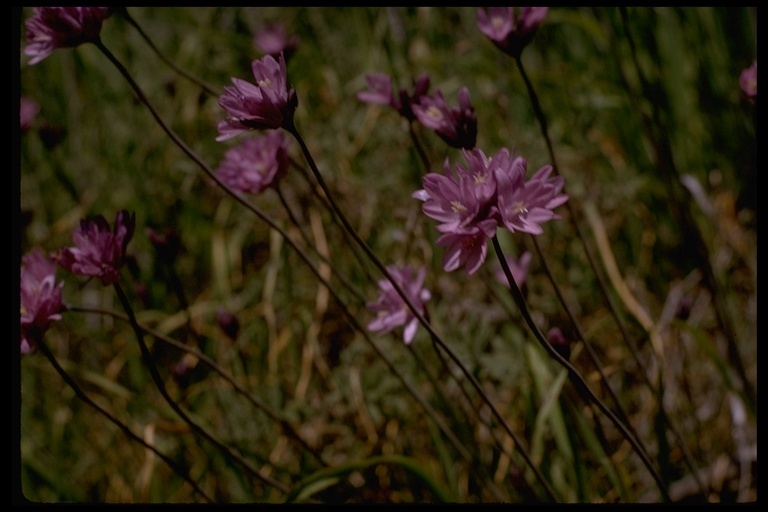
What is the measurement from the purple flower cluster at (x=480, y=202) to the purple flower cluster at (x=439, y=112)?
7.9 inches

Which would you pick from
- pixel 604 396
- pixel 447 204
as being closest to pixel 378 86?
pixel 447 204

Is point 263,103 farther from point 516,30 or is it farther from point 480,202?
point 516,30

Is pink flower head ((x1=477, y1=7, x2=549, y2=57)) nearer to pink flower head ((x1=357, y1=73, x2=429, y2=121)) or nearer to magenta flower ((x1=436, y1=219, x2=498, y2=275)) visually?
pink flower head ((x1=357, y1=73, x2=429, y2=121))

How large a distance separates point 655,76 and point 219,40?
4.73ft

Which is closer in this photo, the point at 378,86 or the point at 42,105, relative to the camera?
the point at 378,86

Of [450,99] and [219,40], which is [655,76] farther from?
[219,40]

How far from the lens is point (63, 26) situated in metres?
0.95

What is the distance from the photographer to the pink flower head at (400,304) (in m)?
1.04

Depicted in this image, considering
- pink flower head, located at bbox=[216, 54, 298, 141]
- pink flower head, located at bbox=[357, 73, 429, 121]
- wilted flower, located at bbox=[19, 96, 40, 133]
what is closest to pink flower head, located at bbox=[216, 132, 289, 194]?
pink flower head, located at bbox=[357, 73, 429, 121]

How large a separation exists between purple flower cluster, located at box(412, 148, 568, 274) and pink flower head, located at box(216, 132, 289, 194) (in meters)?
0.40

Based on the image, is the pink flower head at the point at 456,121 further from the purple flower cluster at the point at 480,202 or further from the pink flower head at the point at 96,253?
the pink flower head at the point at 96,253
